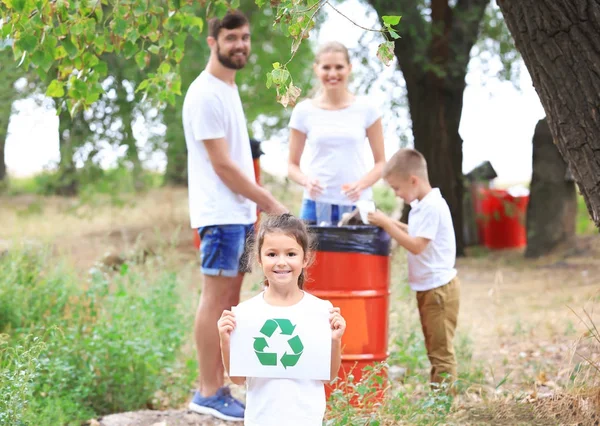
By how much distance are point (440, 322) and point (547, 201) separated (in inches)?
277

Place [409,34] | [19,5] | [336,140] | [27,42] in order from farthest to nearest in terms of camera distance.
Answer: [409,34] → [336,140] → [27,42] → [19,5]

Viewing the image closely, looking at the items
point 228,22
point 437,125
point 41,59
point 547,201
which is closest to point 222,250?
point 228,22

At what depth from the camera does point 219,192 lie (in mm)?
4156

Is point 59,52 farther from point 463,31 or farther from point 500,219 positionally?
point 500,219

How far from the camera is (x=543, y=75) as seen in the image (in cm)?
360

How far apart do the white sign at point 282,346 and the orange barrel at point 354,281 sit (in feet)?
4.30

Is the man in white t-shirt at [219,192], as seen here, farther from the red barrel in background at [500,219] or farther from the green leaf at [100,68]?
the red barrel in background at [500,219]

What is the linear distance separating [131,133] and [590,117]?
7.29m

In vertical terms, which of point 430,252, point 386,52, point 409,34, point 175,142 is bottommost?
point 430,252

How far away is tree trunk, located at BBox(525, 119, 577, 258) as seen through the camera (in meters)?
10.8

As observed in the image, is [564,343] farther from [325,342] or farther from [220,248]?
[325,342]

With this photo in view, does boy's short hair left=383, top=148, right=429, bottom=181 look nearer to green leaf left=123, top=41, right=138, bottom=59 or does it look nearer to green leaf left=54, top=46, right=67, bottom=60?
green leaf left=123, top=41, right=138, bottom=59

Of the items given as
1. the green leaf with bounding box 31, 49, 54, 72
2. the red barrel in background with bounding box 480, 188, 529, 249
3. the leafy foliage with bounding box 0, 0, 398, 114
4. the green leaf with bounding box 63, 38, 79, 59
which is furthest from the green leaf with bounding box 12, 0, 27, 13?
the red barrel in background with bounding box 480, 188, 529, 249

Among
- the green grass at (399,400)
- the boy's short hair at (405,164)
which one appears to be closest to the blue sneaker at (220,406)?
the green grass at (399,400)
